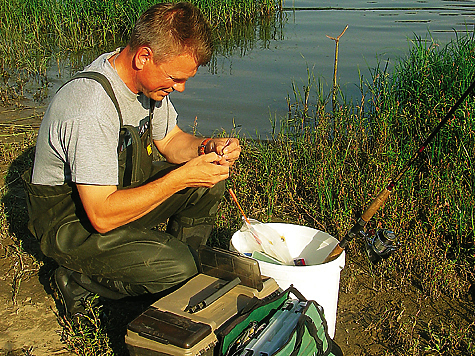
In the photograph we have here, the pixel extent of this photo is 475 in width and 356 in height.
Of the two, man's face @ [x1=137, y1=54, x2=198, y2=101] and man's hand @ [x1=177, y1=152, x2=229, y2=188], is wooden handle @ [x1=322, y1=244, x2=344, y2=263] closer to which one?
man's hand @ [x1=177, y1=152, x2=229, y2=188]

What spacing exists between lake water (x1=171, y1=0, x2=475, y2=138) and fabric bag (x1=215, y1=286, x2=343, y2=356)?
3199mm

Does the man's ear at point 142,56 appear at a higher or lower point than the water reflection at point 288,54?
higher

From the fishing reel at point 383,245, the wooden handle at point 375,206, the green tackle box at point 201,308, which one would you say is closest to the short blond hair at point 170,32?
the green tackle box at point 201,308

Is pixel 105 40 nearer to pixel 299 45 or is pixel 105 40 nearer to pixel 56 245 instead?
pixel 299 45

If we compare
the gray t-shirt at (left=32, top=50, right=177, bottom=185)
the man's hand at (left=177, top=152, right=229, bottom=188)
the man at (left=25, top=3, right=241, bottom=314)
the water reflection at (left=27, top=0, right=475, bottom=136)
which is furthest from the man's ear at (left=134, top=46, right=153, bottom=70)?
the water reflection at (left=27, top=0, right=475, bottom=136)

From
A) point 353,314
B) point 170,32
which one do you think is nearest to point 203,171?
point 170,32

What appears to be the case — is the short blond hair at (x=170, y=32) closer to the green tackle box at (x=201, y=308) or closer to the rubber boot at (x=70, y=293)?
the green tackle box at (x=201, y=308)

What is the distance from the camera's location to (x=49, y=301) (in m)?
3.17

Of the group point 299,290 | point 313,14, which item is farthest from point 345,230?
point 313,14

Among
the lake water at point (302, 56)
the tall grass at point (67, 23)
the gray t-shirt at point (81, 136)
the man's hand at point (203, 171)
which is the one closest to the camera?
the gray t-shirt at point (81, 136)

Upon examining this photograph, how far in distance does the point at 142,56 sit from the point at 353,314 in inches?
69.6

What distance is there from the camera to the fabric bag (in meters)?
2.15

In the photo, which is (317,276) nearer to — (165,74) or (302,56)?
(165,74)

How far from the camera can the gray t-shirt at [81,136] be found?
2.48 metres
